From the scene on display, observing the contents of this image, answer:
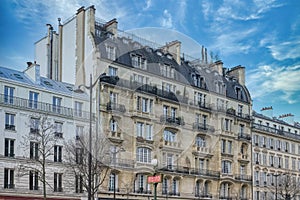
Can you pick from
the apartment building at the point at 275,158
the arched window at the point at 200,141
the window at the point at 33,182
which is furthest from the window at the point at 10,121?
the apartment building at the point at 275,158

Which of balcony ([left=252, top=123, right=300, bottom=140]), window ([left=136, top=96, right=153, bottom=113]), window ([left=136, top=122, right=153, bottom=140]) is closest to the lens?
window ([left=136, top=122, right=153, bottom=140])

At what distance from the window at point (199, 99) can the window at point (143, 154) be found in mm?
2664

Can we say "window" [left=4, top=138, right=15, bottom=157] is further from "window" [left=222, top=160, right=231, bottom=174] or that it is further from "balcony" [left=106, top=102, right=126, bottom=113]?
"window" [left=222, top=160, right=231, bottom=174]

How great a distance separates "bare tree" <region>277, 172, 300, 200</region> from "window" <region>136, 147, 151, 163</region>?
5.67 meters

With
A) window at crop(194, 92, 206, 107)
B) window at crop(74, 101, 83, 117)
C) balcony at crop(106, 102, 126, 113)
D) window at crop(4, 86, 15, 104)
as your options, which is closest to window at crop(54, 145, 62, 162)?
window at crop(74, 101, 83, 117)

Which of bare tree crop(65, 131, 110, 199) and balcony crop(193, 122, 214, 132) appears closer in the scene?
bare tree crop(65, 131, 110, 199)

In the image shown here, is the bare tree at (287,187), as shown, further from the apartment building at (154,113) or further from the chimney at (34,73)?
the chimney at (34,73)

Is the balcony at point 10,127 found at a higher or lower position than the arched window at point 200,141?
higher

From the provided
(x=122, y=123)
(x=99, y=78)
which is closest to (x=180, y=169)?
(x=122, y=123)

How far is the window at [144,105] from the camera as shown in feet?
48.4

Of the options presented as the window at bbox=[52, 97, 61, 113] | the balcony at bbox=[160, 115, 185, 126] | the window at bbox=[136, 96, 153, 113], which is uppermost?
the window at bbox=[136, 96, 153, 113]

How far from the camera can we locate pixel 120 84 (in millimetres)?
14352

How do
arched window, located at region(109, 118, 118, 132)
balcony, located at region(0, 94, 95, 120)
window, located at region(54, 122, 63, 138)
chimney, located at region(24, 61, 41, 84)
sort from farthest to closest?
arched window, located at region(109, 118, 118, 132)
chimney, located at region(24, 61, 41, 84)
window, located at region(54, 122, 63, 138)
balcony, located at region(0, 94, 95, 120)

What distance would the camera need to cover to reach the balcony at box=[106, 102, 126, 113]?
1405cm
